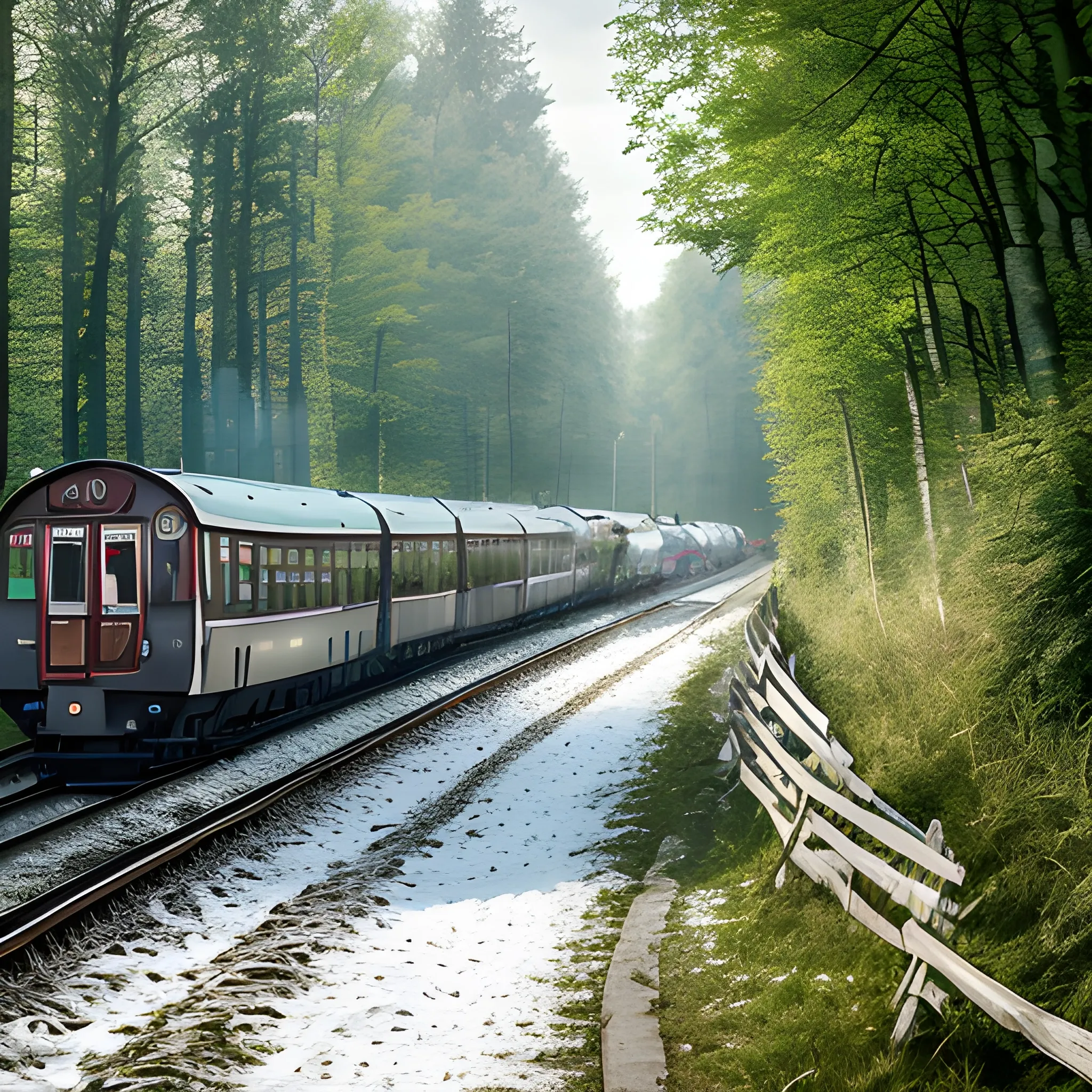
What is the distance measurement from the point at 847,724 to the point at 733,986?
157 inches

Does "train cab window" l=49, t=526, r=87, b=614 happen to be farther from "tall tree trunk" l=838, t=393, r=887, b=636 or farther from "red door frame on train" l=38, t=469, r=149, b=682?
"tall tree trunk" l=838, t=393, r=887, b=636

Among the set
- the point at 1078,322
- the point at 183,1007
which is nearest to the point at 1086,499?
the point at 1078,322

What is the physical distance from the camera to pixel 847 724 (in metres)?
10.2

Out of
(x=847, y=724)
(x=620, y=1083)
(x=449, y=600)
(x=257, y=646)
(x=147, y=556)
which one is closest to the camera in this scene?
(x=620, y=1083)

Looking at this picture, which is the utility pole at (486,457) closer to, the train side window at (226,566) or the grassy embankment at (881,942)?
the train side window at (226,566)

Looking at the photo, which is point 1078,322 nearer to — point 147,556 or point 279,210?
point 147,556

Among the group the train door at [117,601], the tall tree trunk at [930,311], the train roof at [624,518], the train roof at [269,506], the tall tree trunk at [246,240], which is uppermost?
the tall tree trunk at [246,240]

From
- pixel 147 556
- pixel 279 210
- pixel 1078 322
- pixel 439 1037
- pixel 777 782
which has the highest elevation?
pixel 279 210

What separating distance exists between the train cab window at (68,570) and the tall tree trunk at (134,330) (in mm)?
21140

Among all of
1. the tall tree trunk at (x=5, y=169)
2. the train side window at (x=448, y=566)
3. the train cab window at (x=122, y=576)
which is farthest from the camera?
the train side window at (x=448, y=566)

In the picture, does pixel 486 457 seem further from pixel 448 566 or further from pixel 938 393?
pixel 938 393

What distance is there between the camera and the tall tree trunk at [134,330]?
114ft

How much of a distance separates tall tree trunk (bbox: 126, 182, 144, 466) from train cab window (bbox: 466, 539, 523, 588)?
12.6m

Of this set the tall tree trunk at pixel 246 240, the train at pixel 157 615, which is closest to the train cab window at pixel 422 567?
the train at pixel 157 615
